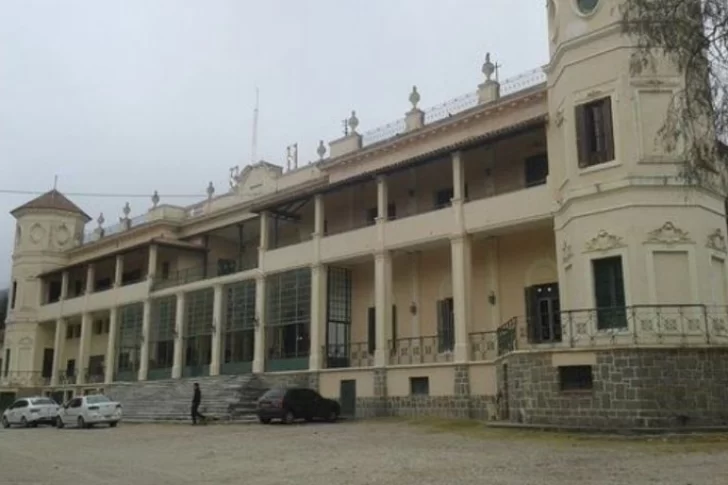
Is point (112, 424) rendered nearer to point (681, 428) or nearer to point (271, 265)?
point (271, 265)

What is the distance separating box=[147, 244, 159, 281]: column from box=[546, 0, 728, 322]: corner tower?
1051 inches

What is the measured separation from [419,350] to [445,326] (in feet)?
4.77

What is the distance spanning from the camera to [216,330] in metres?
37.4

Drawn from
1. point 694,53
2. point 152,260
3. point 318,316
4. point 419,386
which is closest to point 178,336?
point 152,260

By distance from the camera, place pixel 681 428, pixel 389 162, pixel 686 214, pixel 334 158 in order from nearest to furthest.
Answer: pixel 681 428 < pixel 686 214 < pixel 389 162 < pixel 334 158

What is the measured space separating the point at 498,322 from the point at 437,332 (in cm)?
321

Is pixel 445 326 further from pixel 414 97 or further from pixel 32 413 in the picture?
pixel 32 413

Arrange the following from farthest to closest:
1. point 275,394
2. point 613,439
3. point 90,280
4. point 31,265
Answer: point 31,265 → point 90,280 → point 275,394 → point 613,439

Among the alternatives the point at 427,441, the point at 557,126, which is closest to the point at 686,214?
the point at 557,126

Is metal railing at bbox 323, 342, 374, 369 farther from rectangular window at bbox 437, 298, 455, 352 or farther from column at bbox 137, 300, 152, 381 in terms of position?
column at bbox 137, 300, 152, 381

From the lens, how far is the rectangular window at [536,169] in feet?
87.7

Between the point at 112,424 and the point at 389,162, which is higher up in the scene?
the point at 389,162

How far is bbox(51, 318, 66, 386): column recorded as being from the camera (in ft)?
167

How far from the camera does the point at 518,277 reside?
27.2 m
